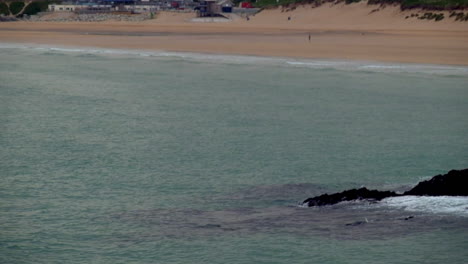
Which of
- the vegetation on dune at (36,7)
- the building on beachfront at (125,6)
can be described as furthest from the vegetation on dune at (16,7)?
the building on beachfront at (125,6)

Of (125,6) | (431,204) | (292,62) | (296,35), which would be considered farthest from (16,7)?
(431,204)

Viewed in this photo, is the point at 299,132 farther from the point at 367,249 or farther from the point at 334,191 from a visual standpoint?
the point at 367,249

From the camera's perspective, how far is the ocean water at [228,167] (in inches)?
564

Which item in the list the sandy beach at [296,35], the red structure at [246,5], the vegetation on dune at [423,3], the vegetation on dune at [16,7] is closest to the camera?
Answer: the sandy beach at [296,35]

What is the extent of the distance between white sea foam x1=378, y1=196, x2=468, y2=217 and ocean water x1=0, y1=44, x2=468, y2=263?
0.03 meters

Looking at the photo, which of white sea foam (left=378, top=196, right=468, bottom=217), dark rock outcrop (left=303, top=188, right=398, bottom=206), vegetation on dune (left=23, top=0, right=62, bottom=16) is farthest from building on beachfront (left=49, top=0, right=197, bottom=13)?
white sea foam (left=378, top=196, right=468, bottom=217)

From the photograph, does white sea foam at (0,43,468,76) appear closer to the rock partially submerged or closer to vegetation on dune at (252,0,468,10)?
vegetation on dune at (252,0,468,10)

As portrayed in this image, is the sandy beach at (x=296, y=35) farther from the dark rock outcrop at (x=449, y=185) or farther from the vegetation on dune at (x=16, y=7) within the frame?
the dark rock outcrop at (x=449, y=185)

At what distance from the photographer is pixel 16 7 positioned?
124 m

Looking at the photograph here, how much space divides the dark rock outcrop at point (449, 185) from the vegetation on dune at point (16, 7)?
113 m

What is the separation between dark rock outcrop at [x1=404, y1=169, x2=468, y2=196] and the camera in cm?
1612

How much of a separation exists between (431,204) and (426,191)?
0.46 metres

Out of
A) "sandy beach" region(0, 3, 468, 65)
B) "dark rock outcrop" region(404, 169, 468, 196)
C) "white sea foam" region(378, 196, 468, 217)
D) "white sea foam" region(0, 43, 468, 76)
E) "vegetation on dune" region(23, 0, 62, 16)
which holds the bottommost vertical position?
"white sea foam" region(0, 43, 468, 76)

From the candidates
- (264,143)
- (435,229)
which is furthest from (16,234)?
(264,143)
